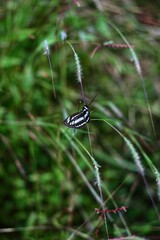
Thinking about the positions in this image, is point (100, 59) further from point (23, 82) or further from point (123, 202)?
point (123, 202)

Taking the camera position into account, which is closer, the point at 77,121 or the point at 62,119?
the point at 77,121

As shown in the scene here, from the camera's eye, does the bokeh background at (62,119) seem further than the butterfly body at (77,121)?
Yes

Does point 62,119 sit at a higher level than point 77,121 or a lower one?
lower

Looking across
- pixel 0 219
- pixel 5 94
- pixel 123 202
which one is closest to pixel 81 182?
pixel 123 202

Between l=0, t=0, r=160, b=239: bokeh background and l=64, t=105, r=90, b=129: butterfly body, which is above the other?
l=64, t=105, r=90, b=129: butterfly body

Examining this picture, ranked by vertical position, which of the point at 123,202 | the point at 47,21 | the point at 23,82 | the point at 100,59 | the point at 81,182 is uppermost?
the point at 47,21

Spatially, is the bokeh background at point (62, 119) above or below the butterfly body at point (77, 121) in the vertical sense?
below

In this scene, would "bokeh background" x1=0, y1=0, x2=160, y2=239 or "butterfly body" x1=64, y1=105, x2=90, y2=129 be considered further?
"bokeh background" x1=0, y1=0, x2=160, y2=239

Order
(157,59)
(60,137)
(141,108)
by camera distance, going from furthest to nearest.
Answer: (157,59)
(141,108)
(60,137)
